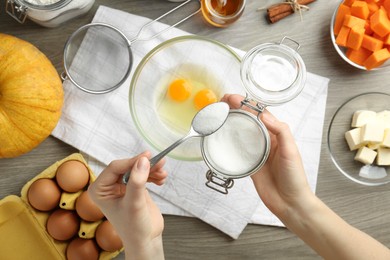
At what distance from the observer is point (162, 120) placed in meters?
1.21

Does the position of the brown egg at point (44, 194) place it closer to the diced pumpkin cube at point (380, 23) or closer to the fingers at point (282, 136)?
the fingers at point (282, 136)

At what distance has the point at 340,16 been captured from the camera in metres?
1.19

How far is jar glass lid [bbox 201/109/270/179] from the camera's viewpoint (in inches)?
36.8

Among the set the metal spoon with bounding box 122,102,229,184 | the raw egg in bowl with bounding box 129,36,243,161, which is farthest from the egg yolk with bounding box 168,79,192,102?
the metal spoon with bounding box 122,102,229,184

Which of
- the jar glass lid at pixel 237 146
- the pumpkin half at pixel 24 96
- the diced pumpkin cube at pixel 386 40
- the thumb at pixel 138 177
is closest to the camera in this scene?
the thumb at pixel 138 177

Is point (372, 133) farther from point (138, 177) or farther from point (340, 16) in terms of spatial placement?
point (138, 177)

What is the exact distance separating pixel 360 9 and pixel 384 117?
0.90 ft

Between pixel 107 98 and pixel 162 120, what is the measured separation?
15cm

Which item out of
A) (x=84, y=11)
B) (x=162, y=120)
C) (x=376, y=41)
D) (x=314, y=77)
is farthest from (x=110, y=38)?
(x=376, y=41)

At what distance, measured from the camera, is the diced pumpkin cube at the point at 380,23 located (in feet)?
3.76

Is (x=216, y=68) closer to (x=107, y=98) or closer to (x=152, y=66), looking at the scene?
(x=152, y=66)

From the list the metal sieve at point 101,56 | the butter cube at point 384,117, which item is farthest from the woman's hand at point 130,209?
the butter cube at point 384,117

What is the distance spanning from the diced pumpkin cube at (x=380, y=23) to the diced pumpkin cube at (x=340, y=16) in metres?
0.06

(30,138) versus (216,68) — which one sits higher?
(216,68)
